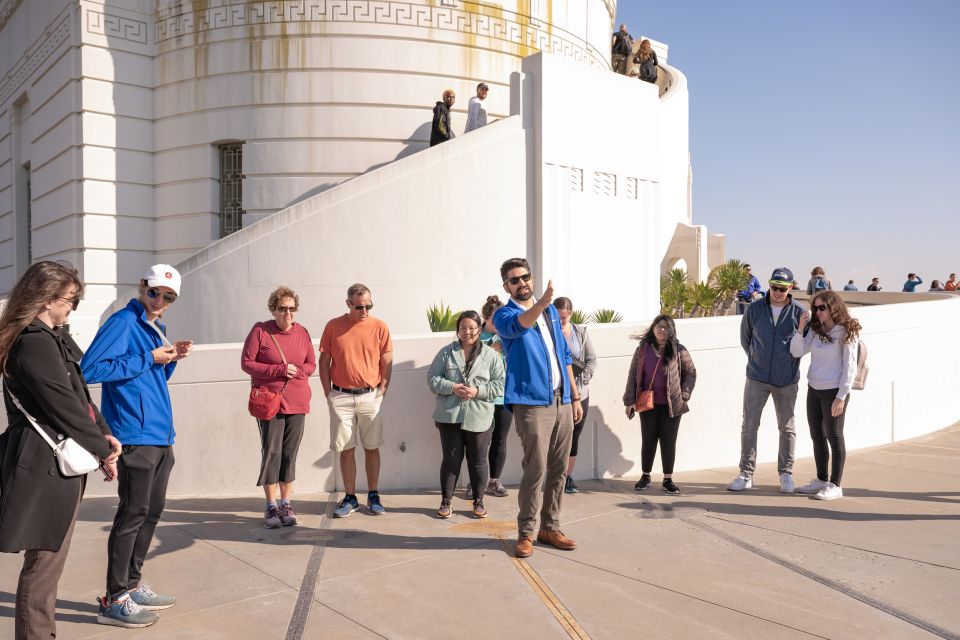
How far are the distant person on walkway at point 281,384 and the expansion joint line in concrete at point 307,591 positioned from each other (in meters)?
0.45

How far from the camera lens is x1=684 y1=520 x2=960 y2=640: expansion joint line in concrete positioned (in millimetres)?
4008

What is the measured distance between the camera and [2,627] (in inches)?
163

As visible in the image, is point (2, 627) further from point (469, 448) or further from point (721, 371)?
point (721, 371)

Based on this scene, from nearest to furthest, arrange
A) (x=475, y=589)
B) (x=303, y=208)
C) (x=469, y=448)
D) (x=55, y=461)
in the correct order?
(x=55, y=461)
(x=475, y=589)
(x=469, y=448)
(x=303, y=208)

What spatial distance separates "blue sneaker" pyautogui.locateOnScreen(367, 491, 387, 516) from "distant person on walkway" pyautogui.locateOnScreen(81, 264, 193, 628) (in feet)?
7.00

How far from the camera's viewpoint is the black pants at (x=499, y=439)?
703cm

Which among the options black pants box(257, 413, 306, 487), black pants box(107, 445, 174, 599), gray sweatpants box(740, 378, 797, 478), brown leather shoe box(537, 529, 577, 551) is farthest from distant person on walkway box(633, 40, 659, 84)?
black pants box(107, 445, 174, 599)

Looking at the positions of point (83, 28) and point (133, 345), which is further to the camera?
point (83, 28)

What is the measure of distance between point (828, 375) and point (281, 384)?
4695 millimetres

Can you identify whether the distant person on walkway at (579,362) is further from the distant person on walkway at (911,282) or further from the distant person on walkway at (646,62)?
the distant person on walkway at (911,282)

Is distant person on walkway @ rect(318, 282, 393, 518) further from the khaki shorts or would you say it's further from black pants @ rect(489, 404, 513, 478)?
black pants @ rect(489, 404, 513, 478)

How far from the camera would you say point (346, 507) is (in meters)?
6.33

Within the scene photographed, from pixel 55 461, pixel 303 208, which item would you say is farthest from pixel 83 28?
pixel 55 461

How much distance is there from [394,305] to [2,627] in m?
8.41
